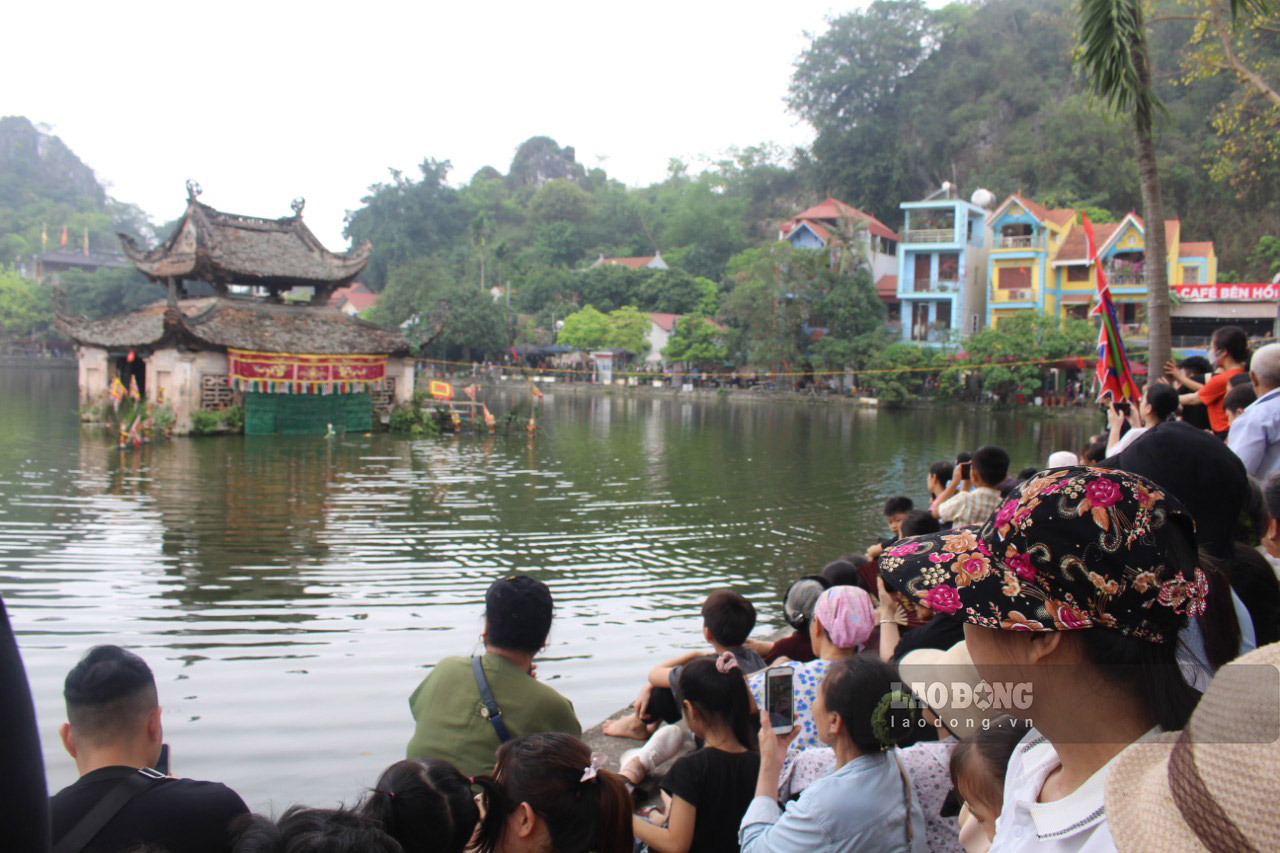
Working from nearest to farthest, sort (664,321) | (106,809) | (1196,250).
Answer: (106,809) → (1196,250) → (664,321)

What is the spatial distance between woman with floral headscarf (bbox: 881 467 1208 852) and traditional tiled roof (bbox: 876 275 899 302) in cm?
4592

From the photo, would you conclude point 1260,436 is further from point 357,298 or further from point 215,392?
point 357,298

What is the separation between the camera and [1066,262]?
39.2 m

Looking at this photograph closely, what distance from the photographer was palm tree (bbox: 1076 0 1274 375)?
841 centimetres

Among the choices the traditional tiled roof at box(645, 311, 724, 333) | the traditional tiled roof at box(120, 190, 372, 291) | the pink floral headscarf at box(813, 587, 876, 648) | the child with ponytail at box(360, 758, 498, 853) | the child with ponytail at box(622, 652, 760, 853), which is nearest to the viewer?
the child with ponytail at box(360, 758, 498, 853)

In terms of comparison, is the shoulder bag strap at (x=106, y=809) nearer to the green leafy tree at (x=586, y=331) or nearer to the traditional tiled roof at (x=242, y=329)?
the traditional tiled roof at (x=242, y=329)

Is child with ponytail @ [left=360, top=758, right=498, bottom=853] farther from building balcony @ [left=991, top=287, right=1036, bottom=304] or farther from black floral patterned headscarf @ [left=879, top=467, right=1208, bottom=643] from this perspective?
building balcony @ [left=991, top=287, right=1036, bottom=304]

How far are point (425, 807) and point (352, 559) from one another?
28.4 ft

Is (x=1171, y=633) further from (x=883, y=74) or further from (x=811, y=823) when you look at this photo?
(x=883, y=74)

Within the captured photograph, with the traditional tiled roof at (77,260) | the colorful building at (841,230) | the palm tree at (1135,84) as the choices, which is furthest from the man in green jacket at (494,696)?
the traditional tiled roof at (77,260)

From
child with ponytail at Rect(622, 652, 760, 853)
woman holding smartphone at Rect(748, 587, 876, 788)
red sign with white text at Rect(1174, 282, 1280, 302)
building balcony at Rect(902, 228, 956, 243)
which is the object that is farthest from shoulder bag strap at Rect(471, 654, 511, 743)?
building balcony at Rect(902, 228, 956, 243)

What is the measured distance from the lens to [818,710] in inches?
107

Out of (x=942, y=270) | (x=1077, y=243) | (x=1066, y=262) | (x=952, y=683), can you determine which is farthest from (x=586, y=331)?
(x=952, y=683)

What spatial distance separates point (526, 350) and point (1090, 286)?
31776mm
